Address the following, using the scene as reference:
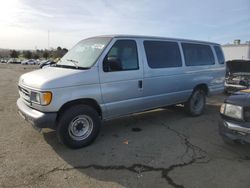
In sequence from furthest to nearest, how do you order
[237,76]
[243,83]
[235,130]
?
1. [237,76]
2. [243,83]
3. [235,130]

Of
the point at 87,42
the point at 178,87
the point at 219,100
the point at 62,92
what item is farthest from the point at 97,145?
the point at 219,100

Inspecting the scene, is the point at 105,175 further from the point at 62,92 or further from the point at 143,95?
the point at 143,95

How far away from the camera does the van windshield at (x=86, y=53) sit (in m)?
4.42

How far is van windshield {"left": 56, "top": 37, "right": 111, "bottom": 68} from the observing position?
442 cm

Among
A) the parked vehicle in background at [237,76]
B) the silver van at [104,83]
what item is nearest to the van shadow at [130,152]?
the silver van at [104,83]

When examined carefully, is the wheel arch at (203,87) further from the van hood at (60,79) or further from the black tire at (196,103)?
the van hood at (60,79)

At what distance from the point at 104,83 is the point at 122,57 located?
0.75 metres

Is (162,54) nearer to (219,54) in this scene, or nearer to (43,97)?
(219,54)

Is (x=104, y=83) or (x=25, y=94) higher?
(x=104, y=83)

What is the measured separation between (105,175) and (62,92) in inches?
62.1

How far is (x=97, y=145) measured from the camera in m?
4.47

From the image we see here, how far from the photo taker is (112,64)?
450 centimetres

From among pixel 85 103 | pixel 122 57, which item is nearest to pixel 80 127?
pixel 85 103

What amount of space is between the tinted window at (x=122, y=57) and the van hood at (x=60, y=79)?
14.6 inches
